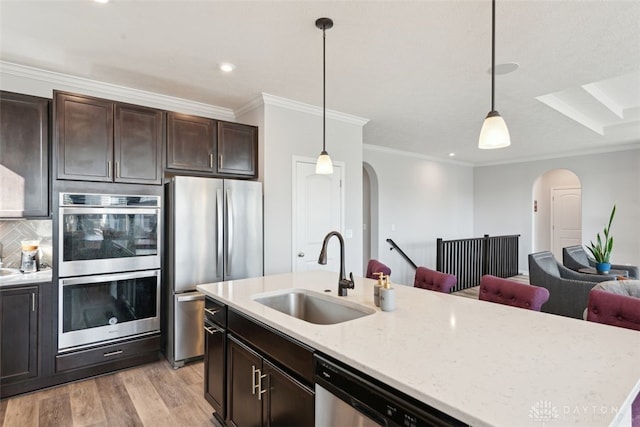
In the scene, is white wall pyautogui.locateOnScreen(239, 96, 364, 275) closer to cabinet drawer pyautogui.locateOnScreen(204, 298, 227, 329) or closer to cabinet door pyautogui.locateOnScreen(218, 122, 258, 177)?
cabinet door pyautogui.locateOnScreen(218, 122, 258, 177)

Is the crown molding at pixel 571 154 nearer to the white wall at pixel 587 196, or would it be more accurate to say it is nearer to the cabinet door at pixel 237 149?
the white wall at pixel 587 196

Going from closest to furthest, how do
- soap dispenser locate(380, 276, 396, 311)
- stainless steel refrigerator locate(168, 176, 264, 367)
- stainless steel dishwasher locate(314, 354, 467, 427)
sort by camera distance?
stainless steel dishwasher locate(314, 354, 467, 427) → soap dispenser locate(380, 276, 396, 311) → stainless steel refrigerator locate(168, 176, 264, 367)

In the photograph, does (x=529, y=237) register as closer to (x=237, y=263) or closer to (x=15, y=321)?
(x=237, y=263)

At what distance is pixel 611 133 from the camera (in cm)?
555

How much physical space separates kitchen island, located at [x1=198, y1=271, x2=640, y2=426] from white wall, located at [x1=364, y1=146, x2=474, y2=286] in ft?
15.7

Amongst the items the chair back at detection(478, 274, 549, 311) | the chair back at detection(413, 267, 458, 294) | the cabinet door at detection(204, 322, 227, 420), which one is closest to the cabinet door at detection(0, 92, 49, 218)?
the cabinet door at detection(204, 322, 227, 420)

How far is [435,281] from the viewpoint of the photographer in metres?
2.55

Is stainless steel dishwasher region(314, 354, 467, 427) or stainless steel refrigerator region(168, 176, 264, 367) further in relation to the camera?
stainless steel refrigerator region(168, 176, 264, 367)

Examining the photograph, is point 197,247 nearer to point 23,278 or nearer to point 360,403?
point 23,278

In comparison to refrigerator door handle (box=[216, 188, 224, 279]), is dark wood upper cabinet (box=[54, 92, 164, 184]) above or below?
above

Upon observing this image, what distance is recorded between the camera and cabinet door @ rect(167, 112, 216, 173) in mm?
3410

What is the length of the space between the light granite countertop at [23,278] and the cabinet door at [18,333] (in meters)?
0.05

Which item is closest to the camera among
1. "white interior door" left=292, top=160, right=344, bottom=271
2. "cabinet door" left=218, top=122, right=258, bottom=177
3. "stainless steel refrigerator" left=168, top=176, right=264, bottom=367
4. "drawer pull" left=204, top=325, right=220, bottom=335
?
"drawer pull" left=204, top=325, right=220, bottom=335

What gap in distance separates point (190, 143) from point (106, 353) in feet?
6.88
